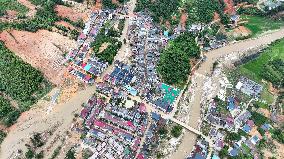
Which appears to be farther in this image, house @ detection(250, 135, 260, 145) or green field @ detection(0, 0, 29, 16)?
green field @ detection(0, 0, 29, 16)

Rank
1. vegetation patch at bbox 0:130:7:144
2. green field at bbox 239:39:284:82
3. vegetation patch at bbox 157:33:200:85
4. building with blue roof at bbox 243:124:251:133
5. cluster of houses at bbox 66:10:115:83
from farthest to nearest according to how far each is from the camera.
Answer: green field at bbox 239:39:284:82, vegetation patch at bbox 157:33:200:85, cluster of houses at bbox 66:10:115:83, building with blue roof at bbox 243:124:251:133, vegetation patch at bbox 0:130:7:144

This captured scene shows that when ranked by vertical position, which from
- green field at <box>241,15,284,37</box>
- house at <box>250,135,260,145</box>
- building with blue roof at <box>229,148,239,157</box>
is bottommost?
building with blue roof at <box>229,148,239,157</box>

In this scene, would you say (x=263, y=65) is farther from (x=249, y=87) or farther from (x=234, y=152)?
(x=234, y=152)

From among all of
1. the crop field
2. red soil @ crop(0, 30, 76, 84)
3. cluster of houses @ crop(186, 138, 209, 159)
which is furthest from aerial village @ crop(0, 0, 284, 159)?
the crop field

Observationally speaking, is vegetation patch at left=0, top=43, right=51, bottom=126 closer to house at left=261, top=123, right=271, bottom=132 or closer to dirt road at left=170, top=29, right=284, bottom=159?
dirt road at left=170, top=29, right=284, bottom=159

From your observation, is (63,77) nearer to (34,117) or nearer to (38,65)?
(38,65)

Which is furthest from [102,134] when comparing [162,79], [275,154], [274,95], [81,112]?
[274,95]

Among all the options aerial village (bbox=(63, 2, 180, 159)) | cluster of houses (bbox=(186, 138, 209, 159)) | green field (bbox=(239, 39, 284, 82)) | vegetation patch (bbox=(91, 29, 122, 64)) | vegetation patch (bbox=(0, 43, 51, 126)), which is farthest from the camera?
green field (bbox=(239, 39, 284, 82))
